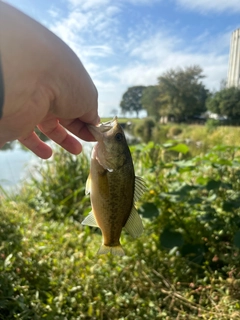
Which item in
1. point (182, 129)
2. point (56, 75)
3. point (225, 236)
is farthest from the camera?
point (182, 129)

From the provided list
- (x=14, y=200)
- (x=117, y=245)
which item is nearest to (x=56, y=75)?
(x=117, y=245)

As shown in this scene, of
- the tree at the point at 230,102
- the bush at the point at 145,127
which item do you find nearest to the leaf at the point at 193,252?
the tree at the point at 230,102

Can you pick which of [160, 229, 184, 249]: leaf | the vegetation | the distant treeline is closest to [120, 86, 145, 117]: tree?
the distant treeline

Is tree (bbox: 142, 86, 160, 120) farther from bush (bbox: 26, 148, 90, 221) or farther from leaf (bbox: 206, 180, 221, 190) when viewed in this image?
leaf (bbox: 206, 180, 221, 190)

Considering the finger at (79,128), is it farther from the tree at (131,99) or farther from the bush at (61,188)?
the tree at (131,99)

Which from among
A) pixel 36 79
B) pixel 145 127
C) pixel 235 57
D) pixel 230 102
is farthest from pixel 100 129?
pixel 145 127

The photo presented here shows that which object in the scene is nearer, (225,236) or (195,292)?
(195,292)

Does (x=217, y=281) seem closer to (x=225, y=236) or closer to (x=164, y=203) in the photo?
(x=225, y=236)
